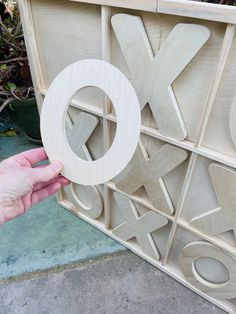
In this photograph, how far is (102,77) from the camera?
1.79ft

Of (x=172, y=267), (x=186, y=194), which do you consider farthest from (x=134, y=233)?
(x=186, y=194)

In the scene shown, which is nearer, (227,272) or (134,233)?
(227,272)

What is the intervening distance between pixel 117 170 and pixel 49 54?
439 mm

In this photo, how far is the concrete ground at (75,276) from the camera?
874mm

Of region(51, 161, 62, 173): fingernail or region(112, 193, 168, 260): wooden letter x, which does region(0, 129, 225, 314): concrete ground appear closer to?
region(112, 193, 168, 260): wooden letter x

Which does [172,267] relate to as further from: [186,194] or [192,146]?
[192,146]

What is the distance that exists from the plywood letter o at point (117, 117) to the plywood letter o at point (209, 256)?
39 cm

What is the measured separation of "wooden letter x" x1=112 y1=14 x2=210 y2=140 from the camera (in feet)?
1.67

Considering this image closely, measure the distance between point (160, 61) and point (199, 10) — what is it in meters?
0.13

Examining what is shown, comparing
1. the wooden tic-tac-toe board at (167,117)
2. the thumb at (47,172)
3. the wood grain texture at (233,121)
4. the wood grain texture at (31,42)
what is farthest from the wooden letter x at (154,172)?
the wood grain texture at (31,42)

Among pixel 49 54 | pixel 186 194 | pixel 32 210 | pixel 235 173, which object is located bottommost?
pixel 32 210

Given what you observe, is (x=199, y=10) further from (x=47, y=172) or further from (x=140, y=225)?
(x=140, y=225)

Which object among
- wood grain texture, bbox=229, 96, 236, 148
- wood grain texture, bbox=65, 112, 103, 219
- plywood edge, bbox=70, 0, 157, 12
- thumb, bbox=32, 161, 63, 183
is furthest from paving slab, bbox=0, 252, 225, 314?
plywood edge, bbox=70, 0, 157, 12

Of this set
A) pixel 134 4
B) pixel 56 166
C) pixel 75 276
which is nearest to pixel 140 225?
pixel 75 276
